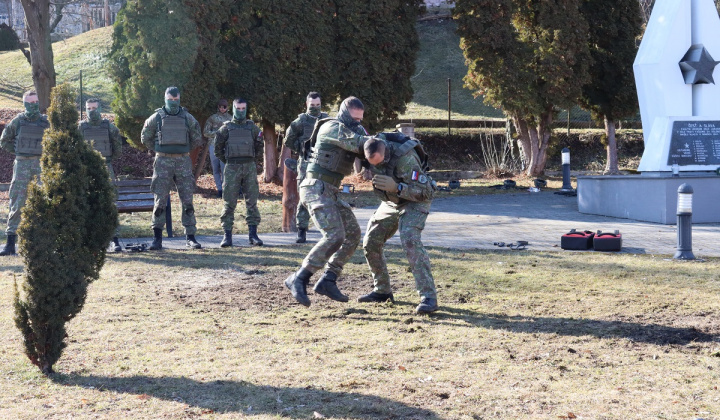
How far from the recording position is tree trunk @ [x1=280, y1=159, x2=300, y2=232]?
41.0 feet

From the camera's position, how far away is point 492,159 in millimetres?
24828

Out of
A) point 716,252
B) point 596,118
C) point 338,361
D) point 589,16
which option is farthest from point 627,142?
point 338,361

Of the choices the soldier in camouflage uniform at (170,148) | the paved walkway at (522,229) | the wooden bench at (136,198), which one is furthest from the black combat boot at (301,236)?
the wooden bench at (136,198)

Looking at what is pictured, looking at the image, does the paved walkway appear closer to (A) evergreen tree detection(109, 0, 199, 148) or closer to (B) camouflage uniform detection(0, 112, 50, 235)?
(B) camouflage uniform detection(0, 112, 50, 235)

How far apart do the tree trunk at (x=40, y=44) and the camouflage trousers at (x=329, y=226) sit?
15140mm

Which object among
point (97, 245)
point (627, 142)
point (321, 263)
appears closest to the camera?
point (97, 245)

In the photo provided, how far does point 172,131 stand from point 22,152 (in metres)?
2.19

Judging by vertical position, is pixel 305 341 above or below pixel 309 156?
below

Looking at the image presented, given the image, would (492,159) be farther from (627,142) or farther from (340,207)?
(340,207)

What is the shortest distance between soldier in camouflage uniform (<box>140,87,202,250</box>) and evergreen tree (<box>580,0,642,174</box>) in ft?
49.2

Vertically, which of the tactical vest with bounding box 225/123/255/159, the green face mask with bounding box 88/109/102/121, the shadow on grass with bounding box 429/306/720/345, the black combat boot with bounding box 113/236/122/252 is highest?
the green face mask with bounding box 88/109/102/121

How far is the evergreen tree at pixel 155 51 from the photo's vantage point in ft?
60.2

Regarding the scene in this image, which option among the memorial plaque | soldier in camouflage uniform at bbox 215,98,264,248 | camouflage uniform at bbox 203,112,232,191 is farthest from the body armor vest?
the memorial plaque

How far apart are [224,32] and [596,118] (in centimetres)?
1158
